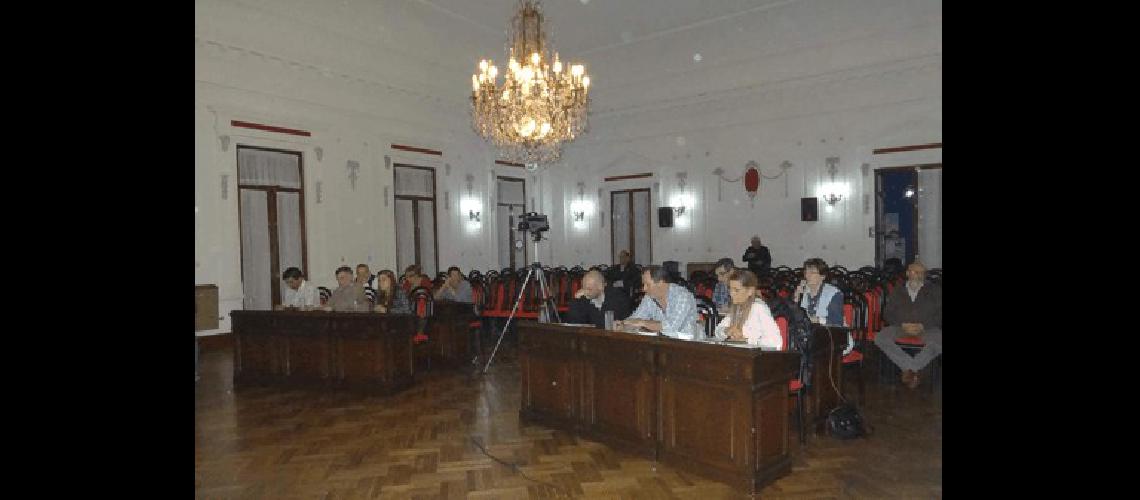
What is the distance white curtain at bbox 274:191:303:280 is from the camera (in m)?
10.5

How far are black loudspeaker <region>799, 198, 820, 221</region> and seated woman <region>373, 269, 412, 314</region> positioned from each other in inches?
304

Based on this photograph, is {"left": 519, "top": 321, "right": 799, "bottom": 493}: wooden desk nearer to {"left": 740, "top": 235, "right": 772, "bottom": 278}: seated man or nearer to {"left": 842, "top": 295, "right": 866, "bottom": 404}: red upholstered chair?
{"left": 842, "top": 295, "right": 866, "bottom": 404}: red upholstered chair

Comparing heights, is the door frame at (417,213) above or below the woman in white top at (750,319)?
above

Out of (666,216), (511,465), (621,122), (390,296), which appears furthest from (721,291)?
(621,122)

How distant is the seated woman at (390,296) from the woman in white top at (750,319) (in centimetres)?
397

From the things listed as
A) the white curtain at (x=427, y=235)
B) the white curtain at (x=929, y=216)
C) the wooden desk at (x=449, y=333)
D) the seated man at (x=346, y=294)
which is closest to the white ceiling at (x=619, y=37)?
the white curtain at (x=929, y=216)

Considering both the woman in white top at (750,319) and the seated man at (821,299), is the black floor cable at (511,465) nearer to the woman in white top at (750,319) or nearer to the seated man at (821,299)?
the woman in white top at (750,319)

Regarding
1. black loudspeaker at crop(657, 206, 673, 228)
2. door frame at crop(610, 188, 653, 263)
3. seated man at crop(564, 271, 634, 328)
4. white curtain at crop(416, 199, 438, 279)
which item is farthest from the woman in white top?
door frame at crop(610, 188, 653, 263)

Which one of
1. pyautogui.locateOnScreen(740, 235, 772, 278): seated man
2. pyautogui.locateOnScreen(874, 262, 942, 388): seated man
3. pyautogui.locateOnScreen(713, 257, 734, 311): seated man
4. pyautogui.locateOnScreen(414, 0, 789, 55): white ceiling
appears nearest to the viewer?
pyautogui.locateOnScreen(874, 262, 942, 388): seated man

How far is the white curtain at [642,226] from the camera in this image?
559 inches
